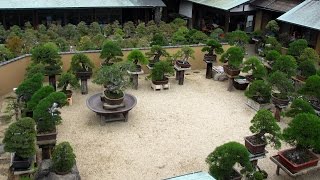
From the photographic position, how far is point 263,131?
31.1ft

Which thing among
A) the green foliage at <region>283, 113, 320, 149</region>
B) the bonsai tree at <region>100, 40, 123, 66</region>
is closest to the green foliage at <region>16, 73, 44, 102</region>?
the bonsai tree at <region>100, 40, 123, 66</region>

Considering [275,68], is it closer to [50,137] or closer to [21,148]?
[50,137]

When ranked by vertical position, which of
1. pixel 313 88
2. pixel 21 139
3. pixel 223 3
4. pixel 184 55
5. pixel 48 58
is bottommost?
pixel 21 139

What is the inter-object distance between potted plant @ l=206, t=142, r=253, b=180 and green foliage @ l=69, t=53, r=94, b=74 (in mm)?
7279

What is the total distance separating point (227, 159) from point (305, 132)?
217 centimetres

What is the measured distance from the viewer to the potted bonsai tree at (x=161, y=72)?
14391mm

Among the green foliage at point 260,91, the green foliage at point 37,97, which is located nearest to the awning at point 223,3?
the green foliage at point 260,91

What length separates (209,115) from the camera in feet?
43.1

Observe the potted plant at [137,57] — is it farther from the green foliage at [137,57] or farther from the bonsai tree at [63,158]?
the bonsai tree at [63,158]

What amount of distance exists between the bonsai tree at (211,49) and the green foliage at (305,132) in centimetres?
734

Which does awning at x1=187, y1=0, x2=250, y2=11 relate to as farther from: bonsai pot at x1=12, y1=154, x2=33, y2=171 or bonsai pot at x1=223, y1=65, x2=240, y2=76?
bonsai pot at x1=12, y1=154, x2=33, y2=171

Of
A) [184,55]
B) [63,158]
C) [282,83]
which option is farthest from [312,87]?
[63,158]

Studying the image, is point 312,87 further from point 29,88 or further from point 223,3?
point 223,3

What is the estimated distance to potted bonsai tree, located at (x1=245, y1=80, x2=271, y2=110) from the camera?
42.4 feet
